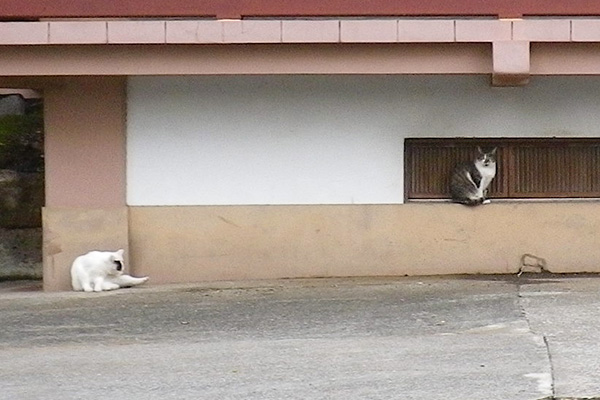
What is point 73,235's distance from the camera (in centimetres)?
1242

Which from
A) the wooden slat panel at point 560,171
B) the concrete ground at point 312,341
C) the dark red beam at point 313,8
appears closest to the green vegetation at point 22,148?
the concrete ground at point 312,341

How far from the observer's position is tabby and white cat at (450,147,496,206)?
40.4 ft

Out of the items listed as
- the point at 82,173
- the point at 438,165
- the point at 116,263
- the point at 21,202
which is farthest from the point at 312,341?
the point at 21,202

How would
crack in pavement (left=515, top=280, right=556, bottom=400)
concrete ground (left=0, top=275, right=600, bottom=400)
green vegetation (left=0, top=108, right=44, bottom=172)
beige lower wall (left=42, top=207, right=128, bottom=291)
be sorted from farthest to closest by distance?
green vegetation (left=0, top=108, right=44, bottom=172)
beige lower wall (left=42, top=207, right=128, bottom=291)
concrete ground (left=0, top=275, right=600, bottom=400)
crack in pavement (left=515, top=280, right=556, bottom=400)

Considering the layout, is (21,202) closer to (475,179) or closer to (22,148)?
(22,148)

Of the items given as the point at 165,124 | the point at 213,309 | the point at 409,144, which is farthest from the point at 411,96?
the point at 213,309

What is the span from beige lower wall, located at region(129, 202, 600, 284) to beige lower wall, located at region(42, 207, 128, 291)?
0.18 metres

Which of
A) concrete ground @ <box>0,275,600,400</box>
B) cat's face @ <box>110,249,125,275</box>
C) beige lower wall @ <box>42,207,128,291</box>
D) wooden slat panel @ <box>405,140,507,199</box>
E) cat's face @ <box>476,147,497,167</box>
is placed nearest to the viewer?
concrete ground @ <box>0,275,600,400</box>

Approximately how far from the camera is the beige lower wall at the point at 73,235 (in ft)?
40.6

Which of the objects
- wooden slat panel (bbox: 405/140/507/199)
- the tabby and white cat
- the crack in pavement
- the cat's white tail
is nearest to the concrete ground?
the crack in pavement

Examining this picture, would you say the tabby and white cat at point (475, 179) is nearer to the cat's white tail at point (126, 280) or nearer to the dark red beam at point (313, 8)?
the dark red beam at point (313, 8)

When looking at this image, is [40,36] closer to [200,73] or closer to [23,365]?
[200,73]

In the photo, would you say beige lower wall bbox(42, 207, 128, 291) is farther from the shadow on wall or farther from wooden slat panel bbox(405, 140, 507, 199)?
wooden slat panel bbox(405, 140, 507, 199)

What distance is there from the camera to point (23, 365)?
8070 mm
